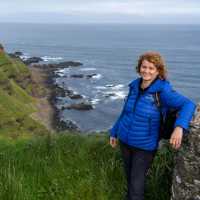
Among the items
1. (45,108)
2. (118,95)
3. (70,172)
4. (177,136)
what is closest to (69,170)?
(70,172)

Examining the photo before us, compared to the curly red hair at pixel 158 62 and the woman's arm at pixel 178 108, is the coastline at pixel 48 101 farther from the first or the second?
the woman's arm at pixel 178 108

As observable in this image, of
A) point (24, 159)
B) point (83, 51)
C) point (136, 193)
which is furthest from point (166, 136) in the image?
point (83, 51)

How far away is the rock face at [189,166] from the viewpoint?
18.6 feet

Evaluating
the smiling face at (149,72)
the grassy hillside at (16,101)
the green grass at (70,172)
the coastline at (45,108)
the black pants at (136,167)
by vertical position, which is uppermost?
the smiling face at (149,72)

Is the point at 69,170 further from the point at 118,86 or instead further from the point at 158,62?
the point at 118,86

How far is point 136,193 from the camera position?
247 inches

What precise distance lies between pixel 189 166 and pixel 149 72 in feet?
4.28

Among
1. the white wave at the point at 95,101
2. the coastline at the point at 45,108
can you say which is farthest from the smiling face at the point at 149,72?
the white wave at the point at 95,101

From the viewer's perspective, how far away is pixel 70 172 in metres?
7.43

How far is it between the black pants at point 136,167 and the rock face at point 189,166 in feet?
1.47

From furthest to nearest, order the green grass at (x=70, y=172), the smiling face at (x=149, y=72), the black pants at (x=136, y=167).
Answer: the green grass at (x=70, y=172), the black pants at (x=136, y=167), the smiling face at (x=149, y=72)

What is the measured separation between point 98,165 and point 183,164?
7.12 ft

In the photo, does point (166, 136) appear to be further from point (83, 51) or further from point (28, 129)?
point (83, 51)

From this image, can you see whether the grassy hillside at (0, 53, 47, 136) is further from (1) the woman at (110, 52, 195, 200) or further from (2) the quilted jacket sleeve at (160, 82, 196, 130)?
(2) the quilted jacket sleeve at (160, 82, 196, 130)
